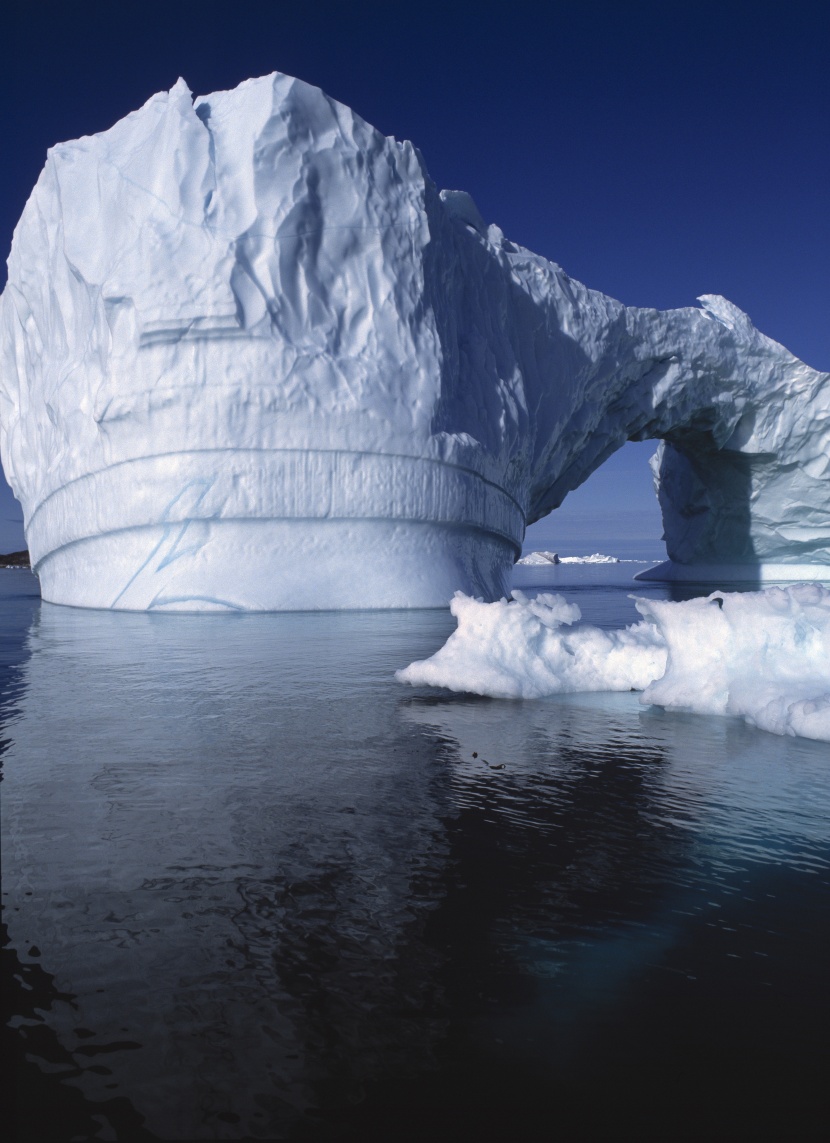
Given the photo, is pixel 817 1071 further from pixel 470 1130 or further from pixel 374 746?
Answer: pixel 374 746

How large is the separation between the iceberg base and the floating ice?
4644 mm

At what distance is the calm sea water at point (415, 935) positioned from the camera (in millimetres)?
878

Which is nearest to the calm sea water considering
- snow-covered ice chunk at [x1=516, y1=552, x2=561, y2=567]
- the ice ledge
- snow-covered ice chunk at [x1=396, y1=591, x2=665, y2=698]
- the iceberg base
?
snow-covered ice chunk at [x1=396, y1=591, x2=665, y2=698]

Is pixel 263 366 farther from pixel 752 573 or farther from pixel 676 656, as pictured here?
pixel 752 573

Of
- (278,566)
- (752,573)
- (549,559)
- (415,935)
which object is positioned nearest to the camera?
(415,935)

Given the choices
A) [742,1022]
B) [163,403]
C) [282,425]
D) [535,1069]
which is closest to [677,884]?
[742,1022]

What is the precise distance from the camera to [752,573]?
18.8m

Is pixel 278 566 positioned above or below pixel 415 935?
above

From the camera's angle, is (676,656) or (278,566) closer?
(676,656)

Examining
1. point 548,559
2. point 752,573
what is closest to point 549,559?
point 548,559

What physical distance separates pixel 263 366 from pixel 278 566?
204 cm

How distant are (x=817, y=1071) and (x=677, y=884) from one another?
53cm

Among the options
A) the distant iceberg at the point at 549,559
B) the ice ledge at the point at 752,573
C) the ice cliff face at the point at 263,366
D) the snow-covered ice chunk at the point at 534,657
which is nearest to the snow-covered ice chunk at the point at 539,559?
the distant iceberg at the point at 549,559

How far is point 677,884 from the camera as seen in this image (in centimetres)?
145
